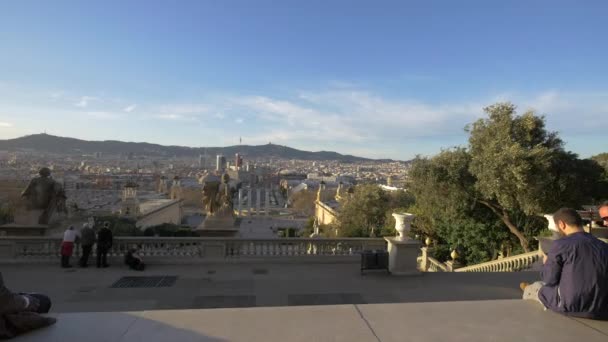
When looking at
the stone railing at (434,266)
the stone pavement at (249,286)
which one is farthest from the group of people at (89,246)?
the stone railing at (434,266)

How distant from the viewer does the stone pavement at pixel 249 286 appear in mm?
6230

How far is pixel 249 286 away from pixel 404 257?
3340 millimetres

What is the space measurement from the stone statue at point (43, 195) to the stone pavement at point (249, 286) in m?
1.46

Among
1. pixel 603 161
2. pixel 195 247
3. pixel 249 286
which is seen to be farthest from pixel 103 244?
pixel 603 161

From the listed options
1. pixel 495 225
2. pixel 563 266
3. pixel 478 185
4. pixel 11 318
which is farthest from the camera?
pixel 495 225

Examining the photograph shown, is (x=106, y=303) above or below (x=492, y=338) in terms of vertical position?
below

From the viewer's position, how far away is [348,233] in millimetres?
26078

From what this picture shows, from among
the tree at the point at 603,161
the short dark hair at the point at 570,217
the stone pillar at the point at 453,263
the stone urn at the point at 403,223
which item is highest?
the tree at the point at 603,161

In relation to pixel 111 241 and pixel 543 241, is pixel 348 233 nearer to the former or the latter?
pixel 111 241

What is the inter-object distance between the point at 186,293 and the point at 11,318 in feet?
12.5

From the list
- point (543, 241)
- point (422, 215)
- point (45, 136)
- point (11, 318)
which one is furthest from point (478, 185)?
point (45, 136)

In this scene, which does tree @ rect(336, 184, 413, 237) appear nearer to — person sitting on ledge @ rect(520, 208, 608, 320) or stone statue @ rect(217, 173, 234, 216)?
stone statue @ rect(217, 173, 234, 216)

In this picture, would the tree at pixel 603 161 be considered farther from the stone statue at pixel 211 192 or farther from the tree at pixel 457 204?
the stone statue at pixel 211 192

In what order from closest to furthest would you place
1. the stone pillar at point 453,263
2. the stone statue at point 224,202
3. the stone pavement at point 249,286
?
the stone pavement at point 249,286
the stone statue at point 224,202
the stone pillar at point 453,263
